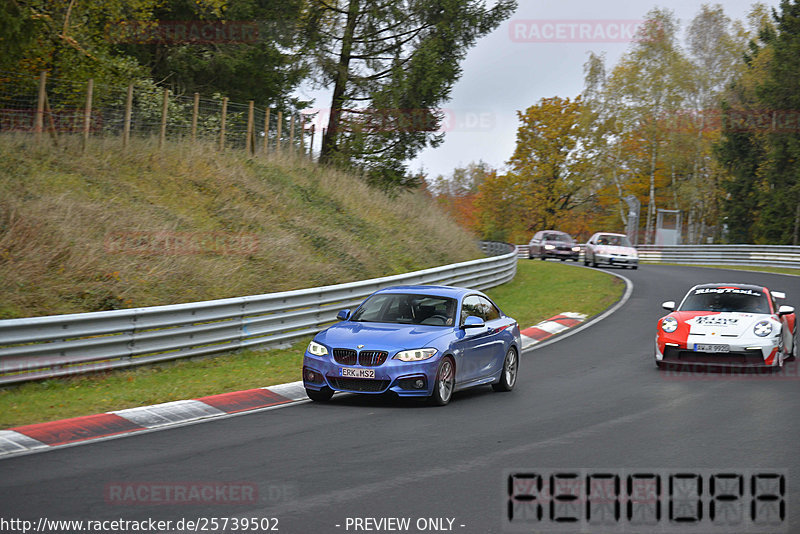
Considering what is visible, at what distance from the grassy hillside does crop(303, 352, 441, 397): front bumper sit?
5.36m

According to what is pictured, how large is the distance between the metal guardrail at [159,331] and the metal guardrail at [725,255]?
30.8 m

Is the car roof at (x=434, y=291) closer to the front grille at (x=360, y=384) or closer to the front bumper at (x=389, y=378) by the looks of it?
the front bumper at (x=389, y=378)

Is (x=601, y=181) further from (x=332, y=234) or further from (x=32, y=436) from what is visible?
(x=32, y=436)

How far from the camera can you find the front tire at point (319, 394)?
36.5 feet

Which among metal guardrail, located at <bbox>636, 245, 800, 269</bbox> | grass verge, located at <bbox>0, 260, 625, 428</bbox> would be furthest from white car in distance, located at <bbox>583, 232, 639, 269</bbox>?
A: grass verge, located at <bbox>0, 260, 625, 428</bbox>

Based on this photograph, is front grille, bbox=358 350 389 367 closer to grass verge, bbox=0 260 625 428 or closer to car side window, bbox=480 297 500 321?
grass verge, bbox=0 260 625 428

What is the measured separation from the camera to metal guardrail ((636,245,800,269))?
43625mm

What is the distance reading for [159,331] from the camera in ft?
44.1

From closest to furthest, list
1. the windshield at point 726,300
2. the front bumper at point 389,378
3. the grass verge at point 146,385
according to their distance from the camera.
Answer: the grass verge at point 146,385, the front bumper at point 389,378, the windshield at point 726,300

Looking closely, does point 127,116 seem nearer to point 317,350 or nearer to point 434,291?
point 434,291

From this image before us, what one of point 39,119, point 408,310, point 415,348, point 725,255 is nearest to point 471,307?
point 408,310

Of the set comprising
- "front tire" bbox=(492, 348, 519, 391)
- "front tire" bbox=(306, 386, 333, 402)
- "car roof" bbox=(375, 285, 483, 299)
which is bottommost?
"front tire" bbox=(306, 386, 333, 402)

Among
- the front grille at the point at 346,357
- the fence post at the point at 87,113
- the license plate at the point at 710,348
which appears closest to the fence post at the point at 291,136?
the fence post at the point at 87,113

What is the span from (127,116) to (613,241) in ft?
80.8
